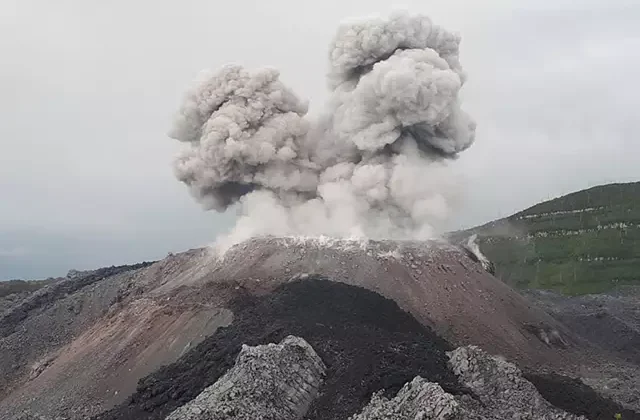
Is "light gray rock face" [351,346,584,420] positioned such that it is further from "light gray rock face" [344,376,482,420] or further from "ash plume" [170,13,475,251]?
"ash plume" [170,13,475,251]

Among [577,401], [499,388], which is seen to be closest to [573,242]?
[577,401]

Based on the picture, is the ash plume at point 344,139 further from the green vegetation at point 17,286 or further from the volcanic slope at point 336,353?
the green vegetation at point 17,286

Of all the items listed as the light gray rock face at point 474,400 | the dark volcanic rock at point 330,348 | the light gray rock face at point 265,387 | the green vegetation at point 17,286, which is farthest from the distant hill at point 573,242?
the light gray rock face at point 265,387

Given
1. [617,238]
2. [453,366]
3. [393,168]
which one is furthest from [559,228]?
[453,366]

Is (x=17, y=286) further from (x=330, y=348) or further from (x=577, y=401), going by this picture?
(x=577, y=401)

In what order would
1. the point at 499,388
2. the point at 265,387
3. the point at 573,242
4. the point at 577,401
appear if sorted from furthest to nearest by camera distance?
1. the point at 573,242
2. the point at 577,401
3. the point at 499,388
4. the point at 265,387

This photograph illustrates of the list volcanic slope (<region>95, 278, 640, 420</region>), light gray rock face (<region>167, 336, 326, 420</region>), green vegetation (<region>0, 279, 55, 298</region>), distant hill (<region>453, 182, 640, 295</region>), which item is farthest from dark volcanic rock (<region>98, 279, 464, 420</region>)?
green vegetation (<region>0, 279, 55, 298</region>)

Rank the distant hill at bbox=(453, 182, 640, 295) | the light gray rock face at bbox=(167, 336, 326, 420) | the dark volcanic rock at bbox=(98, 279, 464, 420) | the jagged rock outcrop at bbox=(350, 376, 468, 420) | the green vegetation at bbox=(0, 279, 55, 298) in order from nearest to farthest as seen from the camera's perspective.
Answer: the jagged rock outcrop at bbox=(350, 376, 468, 420) → the light gray rock face at bbox=(167, 336, 326, 420) → the dark volcanic rock at bbox=(98, 279, 464, 420) → the green vegetation at bbox=(0, 279, 55, 298) → the distant hill at bbox=(453, 182, 640, 295)
